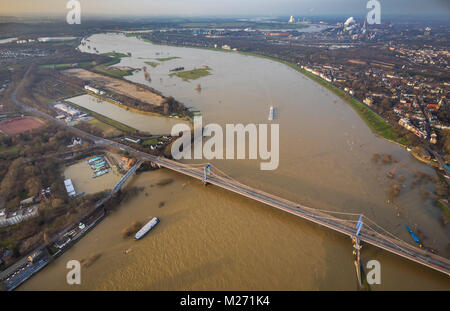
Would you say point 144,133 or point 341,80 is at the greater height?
point 341,80

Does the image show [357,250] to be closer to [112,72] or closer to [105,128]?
[105,128]

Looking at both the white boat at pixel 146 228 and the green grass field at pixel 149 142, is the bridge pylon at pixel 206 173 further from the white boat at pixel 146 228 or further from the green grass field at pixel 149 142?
the green grass field at pixel 149 142

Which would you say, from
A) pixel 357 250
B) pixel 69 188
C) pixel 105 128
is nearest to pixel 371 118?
pixel 357 250

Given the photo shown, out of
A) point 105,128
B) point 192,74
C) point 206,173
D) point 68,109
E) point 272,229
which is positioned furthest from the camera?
point 192,74

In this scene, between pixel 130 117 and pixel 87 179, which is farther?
pixel 130 117

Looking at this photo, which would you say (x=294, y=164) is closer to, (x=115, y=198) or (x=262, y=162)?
(x=262, y=162)

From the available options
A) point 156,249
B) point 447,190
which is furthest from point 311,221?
point 447,190
